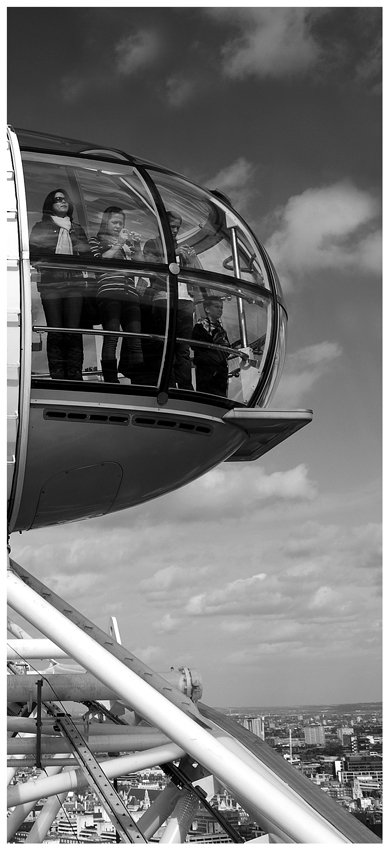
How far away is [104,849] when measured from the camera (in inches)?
215

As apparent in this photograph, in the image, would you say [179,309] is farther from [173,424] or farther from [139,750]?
[139,750]

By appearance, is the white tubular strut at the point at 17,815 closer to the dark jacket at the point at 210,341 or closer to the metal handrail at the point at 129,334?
the dark jacket at the point at 210,341

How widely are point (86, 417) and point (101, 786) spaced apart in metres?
2.72

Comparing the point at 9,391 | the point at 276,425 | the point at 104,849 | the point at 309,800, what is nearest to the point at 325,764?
the point at 309,800

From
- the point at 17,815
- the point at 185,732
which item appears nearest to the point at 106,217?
the point at 185,732

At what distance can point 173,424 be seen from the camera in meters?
7.14

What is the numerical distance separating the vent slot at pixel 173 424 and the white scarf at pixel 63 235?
1.30 metres

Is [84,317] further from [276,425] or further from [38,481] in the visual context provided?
[276,425]

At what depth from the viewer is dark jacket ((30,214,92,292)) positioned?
653 cm

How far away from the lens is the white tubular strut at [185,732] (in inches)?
228

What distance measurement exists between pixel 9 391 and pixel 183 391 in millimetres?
1310

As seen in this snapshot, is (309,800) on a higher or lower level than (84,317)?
lower

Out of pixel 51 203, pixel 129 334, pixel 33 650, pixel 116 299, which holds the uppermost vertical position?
pixel 51 203

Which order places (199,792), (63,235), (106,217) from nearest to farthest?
(63,235) < (106,217) < (199,792)
